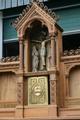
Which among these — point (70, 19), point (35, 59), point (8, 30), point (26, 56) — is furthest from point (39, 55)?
point (8, 30)

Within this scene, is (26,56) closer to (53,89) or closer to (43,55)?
(43,55)

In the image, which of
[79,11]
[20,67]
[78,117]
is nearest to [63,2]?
[79,11]

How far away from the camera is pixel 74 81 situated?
660 centimetres

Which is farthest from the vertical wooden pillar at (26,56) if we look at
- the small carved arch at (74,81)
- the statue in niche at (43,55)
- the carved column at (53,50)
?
the small carved arch at (74,81)

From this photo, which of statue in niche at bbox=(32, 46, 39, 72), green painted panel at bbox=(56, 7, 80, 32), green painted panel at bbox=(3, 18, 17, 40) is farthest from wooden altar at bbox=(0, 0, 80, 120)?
green painted panel at bbox=(3, 18, 17, 40)

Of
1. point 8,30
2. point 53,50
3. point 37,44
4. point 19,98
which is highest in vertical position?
point 8,30

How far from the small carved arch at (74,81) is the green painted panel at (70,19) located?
8.72 feet

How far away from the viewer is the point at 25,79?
22.4ft

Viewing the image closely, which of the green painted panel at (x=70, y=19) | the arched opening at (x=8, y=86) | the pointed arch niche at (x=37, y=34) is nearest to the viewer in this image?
the pointed arch niche at (x=37, y=34)

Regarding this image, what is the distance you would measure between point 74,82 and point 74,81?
2 centimetres

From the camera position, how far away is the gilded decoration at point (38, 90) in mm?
6582

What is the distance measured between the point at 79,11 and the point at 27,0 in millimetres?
1401

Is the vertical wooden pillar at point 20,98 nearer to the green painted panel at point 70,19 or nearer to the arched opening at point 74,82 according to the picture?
the arched opening at point 74,82

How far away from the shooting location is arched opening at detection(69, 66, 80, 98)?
6539 millimetres
